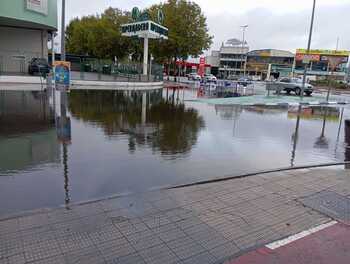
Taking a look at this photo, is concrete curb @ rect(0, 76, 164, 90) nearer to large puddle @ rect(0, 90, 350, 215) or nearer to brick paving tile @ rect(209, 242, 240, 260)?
large puddle @ rect(0, 90, 350, 215)

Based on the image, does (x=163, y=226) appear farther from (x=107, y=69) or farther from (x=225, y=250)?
(x=107, y=69)

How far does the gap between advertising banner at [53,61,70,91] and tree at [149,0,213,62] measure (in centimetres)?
3035

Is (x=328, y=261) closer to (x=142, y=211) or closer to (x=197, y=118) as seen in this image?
(x=142, y=211)

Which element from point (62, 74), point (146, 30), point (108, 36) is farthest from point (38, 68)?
point (62, 74)

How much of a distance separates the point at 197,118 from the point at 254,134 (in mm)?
3566

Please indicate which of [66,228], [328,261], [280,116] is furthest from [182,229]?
[280,116]

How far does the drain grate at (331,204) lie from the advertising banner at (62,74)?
9668 millimetres

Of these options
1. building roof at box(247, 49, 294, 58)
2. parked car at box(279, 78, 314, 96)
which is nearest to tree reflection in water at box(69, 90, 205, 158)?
parked car at box(279, 78, 314, 96)

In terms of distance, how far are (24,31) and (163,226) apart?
36969mm

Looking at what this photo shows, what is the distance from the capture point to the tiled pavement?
352 cm

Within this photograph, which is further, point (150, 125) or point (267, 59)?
point (267, 59)

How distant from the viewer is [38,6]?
29.5 meters

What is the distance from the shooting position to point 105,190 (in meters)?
5.48

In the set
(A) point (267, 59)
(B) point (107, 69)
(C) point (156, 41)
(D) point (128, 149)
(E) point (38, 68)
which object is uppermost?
(A) point (267, 59)
